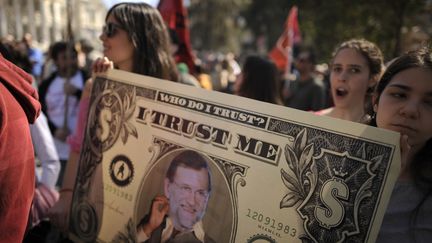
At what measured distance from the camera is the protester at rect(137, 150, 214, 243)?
4.49 feet

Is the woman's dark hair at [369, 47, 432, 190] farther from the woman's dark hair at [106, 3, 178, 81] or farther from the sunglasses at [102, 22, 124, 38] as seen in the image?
the sunglasses at [102, 22, 124, 38]

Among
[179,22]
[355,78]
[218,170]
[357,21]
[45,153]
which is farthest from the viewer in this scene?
[357,21]

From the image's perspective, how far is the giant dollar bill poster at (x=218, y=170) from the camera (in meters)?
1.11

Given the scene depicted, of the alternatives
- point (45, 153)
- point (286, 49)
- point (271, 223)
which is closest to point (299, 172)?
point (271, 223)

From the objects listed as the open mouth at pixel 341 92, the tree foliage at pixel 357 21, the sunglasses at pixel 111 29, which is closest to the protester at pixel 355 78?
the open mouth at pixel 341 92

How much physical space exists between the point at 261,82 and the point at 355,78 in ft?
3.40

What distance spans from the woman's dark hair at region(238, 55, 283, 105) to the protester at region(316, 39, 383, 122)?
0.88m

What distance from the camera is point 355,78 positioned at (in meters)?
2.29

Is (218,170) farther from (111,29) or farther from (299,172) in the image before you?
(111,29)

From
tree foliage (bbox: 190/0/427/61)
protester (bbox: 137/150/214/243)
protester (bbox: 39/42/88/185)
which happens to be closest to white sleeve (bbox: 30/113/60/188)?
protester (bbox: 137/150/214/243)

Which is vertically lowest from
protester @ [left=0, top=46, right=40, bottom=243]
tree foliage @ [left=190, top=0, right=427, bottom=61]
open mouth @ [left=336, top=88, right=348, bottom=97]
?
protester @ [left=0, top=46, right=40, bottom=243]

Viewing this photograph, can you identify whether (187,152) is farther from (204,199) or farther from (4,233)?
(4,233)

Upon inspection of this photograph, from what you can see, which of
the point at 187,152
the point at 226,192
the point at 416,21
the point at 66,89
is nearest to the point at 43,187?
the point at 187,152

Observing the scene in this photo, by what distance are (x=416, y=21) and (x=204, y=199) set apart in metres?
6.58
